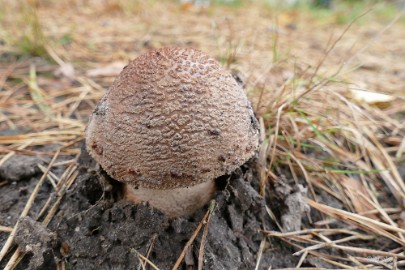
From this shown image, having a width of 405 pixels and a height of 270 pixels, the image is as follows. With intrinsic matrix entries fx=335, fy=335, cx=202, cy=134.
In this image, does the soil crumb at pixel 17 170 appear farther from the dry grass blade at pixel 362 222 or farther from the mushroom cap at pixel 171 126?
the dry grass blade at pixel 362 222

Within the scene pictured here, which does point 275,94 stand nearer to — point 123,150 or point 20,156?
point 123,150

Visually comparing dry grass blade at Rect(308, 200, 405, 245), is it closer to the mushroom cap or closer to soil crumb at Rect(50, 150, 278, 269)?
soil crumb at Rect(50, 150, 278, 269)

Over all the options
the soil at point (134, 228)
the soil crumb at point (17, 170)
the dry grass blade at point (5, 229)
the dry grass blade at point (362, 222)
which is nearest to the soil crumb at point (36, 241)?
the soil at point (134, 228)

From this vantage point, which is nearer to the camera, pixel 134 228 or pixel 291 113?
pixel 134 228

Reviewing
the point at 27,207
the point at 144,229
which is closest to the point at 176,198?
the point at 144,229

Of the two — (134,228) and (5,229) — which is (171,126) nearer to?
(134,228)

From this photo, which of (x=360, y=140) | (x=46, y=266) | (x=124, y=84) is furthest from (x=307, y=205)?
(x=46, y=266)

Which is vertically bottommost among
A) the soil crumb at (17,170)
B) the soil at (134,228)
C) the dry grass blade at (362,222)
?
the dry grass blade at (362,222)
